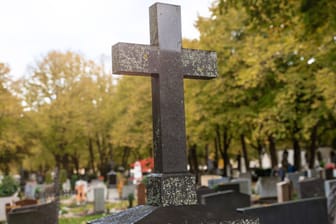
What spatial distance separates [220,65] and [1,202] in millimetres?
13140

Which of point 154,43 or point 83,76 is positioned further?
point 83,76

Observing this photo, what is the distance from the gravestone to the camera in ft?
12.2

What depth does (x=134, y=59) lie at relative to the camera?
3.86 m

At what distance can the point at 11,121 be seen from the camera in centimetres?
3250

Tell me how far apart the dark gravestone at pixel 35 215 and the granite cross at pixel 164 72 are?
6.69m

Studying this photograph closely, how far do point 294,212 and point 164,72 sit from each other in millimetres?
4832

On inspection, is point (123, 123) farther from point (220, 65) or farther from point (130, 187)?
point (220, 65)

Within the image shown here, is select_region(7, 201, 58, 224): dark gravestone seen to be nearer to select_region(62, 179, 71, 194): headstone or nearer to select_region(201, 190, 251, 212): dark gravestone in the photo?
select_region(201, 190, 251, 212): dark gravestone

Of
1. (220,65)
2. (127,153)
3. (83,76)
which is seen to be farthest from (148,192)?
(127,153)

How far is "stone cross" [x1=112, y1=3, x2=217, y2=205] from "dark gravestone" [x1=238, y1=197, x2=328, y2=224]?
11.6 ft

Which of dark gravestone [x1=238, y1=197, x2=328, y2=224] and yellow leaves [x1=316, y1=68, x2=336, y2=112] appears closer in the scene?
dark gravestone [x1=238, y1=197, x2=328, y2=224]

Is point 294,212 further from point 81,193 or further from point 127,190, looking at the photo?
point 127,190

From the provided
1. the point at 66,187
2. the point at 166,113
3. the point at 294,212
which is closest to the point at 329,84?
the point at 294,212

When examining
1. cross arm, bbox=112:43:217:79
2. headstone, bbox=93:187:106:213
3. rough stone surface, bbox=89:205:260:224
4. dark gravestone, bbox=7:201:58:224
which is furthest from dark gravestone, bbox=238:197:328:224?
headstone, bbox=93:187:106:213
